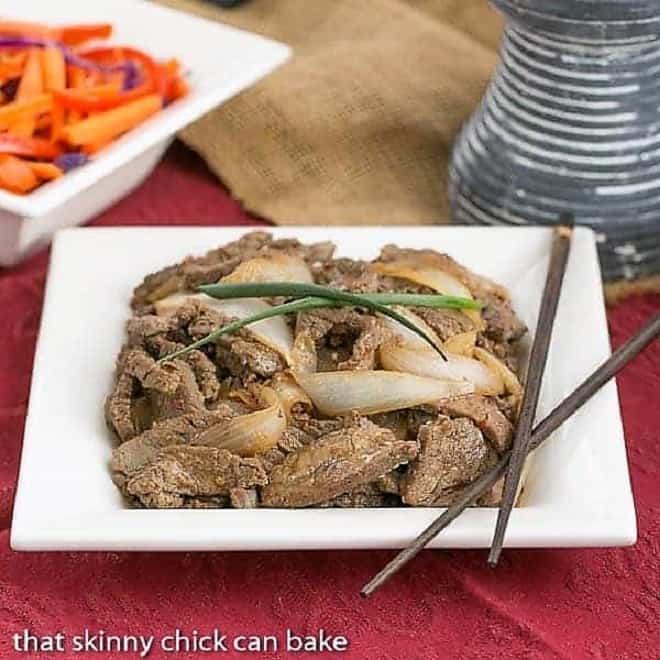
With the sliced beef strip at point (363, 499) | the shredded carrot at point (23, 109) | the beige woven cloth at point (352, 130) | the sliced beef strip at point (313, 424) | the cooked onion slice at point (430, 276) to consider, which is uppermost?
the shredded carrot at point (23, 109)

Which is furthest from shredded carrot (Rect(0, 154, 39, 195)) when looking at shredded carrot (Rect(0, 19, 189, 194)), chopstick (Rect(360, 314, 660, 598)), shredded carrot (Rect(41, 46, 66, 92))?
chopstick (Rect(360, 314, 660, 598))

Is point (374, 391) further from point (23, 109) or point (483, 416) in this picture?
point (23, 109)

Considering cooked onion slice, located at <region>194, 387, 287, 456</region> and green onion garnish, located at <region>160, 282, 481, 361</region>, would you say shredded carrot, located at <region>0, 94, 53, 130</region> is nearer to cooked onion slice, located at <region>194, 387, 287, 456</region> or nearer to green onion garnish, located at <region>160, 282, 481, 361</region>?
green onion garnish, located at <region>160, 282, 481, 361</region>

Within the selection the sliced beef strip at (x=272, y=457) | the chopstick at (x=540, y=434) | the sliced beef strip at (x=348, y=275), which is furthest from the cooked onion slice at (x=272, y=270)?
the chopstick at (x=540, y=434)

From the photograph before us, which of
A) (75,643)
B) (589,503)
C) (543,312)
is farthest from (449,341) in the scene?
(75,643)

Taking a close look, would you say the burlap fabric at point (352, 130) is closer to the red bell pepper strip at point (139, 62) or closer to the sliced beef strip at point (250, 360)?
the red bell pepper strip at point (139, 62)

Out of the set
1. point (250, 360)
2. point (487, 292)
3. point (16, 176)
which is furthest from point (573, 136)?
point (16, 176)
